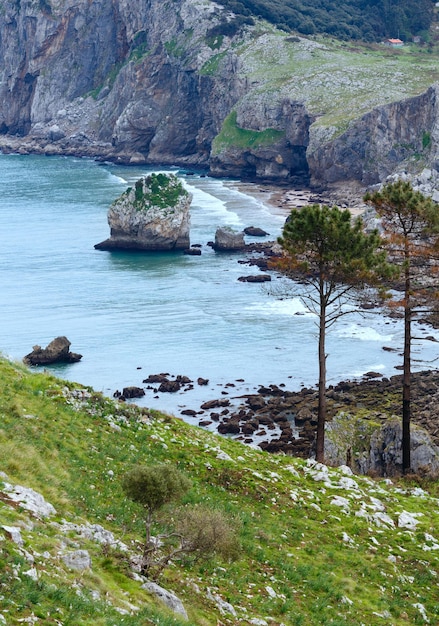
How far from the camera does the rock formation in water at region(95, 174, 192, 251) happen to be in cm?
9962

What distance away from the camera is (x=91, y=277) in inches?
3536

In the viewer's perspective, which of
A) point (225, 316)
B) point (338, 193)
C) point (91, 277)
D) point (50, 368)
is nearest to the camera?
point (50, 368)

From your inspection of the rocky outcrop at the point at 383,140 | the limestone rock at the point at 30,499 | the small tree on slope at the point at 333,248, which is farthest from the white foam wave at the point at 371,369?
the rocky outcrop at the point at 383,140

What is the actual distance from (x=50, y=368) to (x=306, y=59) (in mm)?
119491

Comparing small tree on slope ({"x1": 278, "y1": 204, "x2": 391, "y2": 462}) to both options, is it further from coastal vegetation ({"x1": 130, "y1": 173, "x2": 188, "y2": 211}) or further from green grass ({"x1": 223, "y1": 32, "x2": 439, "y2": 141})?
green grass ({"x1": 223, "y1": 32, "x2": 439, "y2": 141})

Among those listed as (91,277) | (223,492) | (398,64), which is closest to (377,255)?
(223,492)

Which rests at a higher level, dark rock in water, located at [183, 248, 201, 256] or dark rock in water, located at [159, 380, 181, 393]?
dark rock in water, located at [183, 248, 201, 256]

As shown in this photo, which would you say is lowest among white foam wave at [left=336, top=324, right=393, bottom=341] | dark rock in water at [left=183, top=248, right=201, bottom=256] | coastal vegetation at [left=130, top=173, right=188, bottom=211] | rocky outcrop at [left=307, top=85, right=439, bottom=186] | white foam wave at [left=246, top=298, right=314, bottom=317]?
white foam wave at [left=336, top=324, right=393, bottom=341]

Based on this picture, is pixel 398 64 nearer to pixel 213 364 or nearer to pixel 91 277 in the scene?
pixel 91 277

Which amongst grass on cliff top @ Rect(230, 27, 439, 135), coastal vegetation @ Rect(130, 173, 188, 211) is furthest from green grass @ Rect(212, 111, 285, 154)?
coastal vegetation @ Rect(130, 173, 188, 211)

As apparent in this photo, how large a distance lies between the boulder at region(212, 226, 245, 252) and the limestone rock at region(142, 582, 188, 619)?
270 ft

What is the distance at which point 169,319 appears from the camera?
73938 millimetres

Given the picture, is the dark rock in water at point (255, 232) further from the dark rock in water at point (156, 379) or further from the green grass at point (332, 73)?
the dark rock in water at point (156, 379)

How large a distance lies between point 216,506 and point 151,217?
263 feet
